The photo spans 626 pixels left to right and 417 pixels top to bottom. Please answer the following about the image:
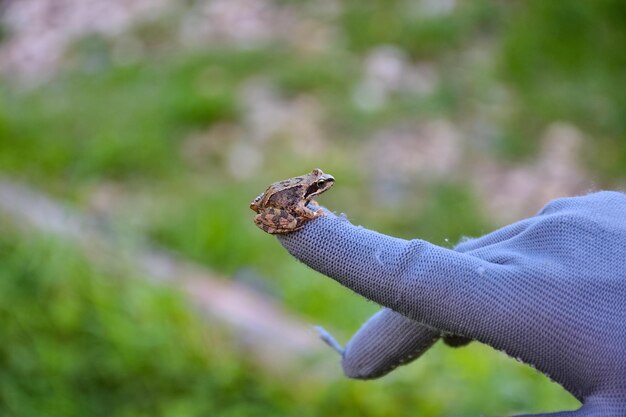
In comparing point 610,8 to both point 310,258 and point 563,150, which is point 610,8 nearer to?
point 563,150

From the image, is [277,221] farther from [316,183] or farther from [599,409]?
[599,409]

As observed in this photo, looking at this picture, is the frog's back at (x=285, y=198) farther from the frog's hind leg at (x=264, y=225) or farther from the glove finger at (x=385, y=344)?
the glove finger at (x=385, y=344)

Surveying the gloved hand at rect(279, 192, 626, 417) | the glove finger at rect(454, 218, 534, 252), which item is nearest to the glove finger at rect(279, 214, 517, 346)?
the gloved hand at rect(279, 192, 626, 417)

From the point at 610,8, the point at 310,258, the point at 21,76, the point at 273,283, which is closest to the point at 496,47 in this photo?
the point at 610,8

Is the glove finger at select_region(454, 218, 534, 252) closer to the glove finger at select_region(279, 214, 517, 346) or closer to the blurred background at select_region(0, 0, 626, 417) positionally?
the glove finger at select_region(279, 214, 517, 346)

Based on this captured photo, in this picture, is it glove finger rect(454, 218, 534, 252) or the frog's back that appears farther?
glove finger rect(454, 218, 534, 252)
